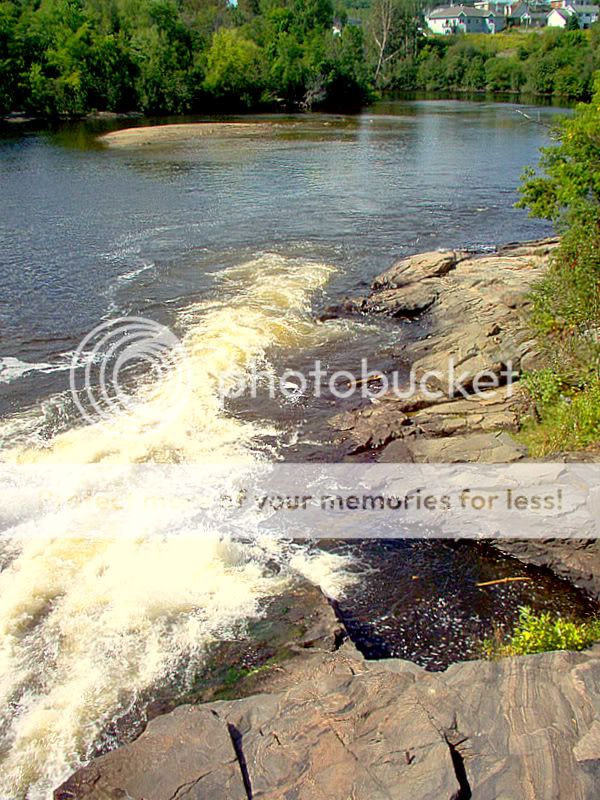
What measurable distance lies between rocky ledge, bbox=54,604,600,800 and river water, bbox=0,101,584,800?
2.03 metres

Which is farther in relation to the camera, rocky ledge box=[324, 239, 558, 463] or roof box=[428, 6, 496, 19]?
roof box=[428, 6, 496, 19]

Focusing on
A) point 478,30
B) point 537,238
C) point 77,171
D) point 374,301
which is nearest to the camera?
point 374,301

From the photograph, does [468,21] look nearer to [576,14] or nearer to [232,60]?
[576,14]

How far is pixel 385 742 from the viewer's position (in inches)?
276

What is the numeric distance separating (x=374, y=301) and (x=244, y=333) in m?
5.03

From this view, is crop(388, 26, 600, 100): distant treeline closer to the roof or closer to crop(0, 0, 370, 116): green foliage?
crop(0, 0, 370, 116): green foliage

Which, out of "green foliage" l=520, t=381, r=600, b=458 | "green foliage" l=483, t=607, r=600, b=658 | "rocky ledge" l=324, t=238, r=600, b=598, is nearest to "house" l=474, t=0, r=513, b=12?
"rocky ledge" l=324, t=238, r=600, b=598

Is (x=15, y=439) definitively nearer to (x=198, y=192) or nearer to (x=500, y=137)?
(x=198, y=192)

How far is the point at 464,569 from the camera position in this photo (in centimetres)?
1182

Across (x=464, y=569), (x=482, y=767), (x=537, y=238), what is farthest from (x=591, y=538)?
(x=537, y=238)

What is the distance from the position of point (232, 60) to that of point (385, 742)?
3579 inches

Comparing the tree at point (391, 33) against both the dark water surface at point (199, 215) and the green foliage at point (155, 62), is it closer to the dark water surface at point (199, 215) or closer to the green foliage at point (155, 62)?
the green foliage at point (155, 62)

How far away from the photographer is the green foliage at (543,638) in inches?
357

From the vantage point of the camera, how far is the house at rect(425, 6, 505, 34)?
156 metres
